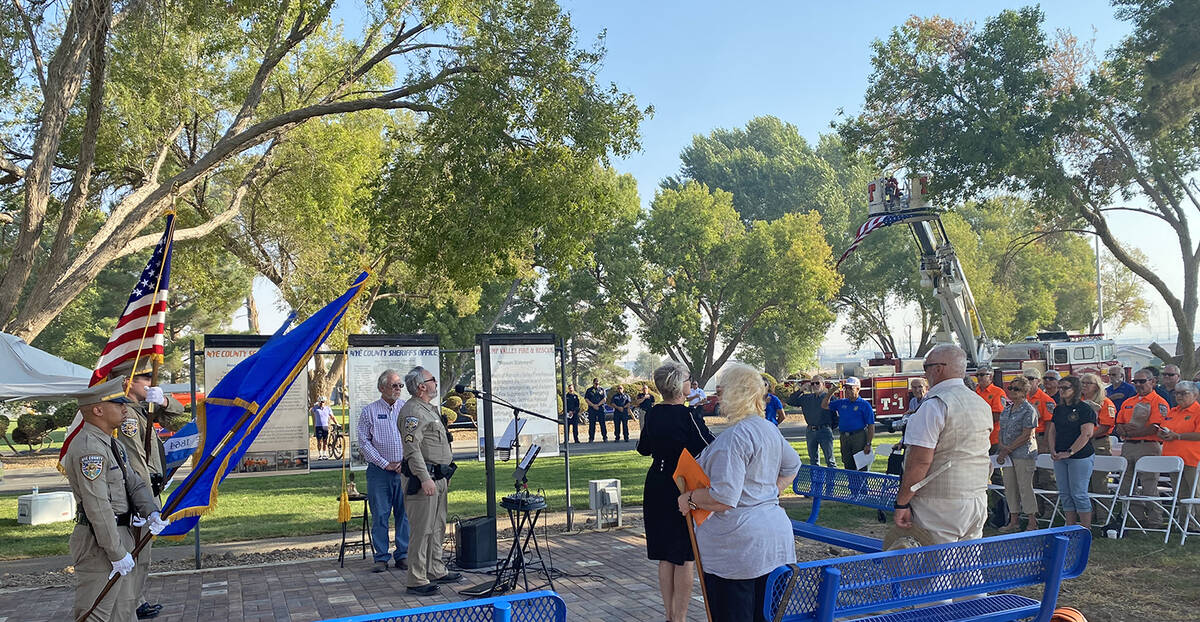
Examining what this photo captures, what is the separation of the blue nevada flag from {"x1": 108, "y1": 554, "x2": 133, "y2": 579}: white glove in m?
0.41

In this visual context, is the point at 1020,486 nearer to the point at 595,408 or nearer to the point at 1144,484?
the point at 1144,484

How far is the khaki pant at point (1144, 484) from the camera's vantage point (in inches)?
387

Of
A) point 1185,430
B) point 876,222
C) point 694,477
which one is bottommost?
point 1185,430

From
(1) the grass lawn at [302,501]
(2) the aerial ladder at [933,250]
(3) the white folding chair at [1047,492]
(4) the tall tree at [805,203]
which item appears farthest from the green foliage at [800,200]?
(3) the white folding chair at [1047,492]

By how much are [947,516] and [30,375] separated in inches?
378

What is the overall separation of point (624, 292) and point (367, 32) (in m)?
23.9

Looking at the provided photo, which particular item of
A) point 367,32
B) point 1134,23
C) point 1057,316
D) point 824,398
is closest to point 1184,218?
point 1134,23

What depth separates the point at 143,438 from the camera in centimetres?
698

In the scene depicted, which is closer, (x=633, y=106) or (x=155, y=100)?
(x=633, y=106)

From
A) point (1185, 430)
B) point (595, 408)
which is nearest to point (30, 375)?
point (1185, 430)

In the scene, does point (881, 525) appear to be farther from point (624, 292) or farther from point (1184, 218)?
point (624, 292)

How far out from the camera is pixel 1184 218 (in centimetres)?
2406

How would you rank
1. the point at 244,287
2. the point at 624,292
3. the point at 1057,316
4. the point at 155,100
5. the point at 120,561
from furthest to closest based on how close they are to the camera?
the point at 1057,316 < the point at 624,292 < the point at 244,287 < the point at 155,100 < the point at 120,561

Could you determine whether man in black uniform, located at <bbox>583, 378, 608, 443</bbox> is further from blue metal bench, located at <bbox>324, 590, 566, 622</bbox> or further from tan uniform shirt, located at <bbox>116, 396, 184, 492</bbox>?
blue metal bench, located at <bbox>324, 590, 566, 622</bbox>
